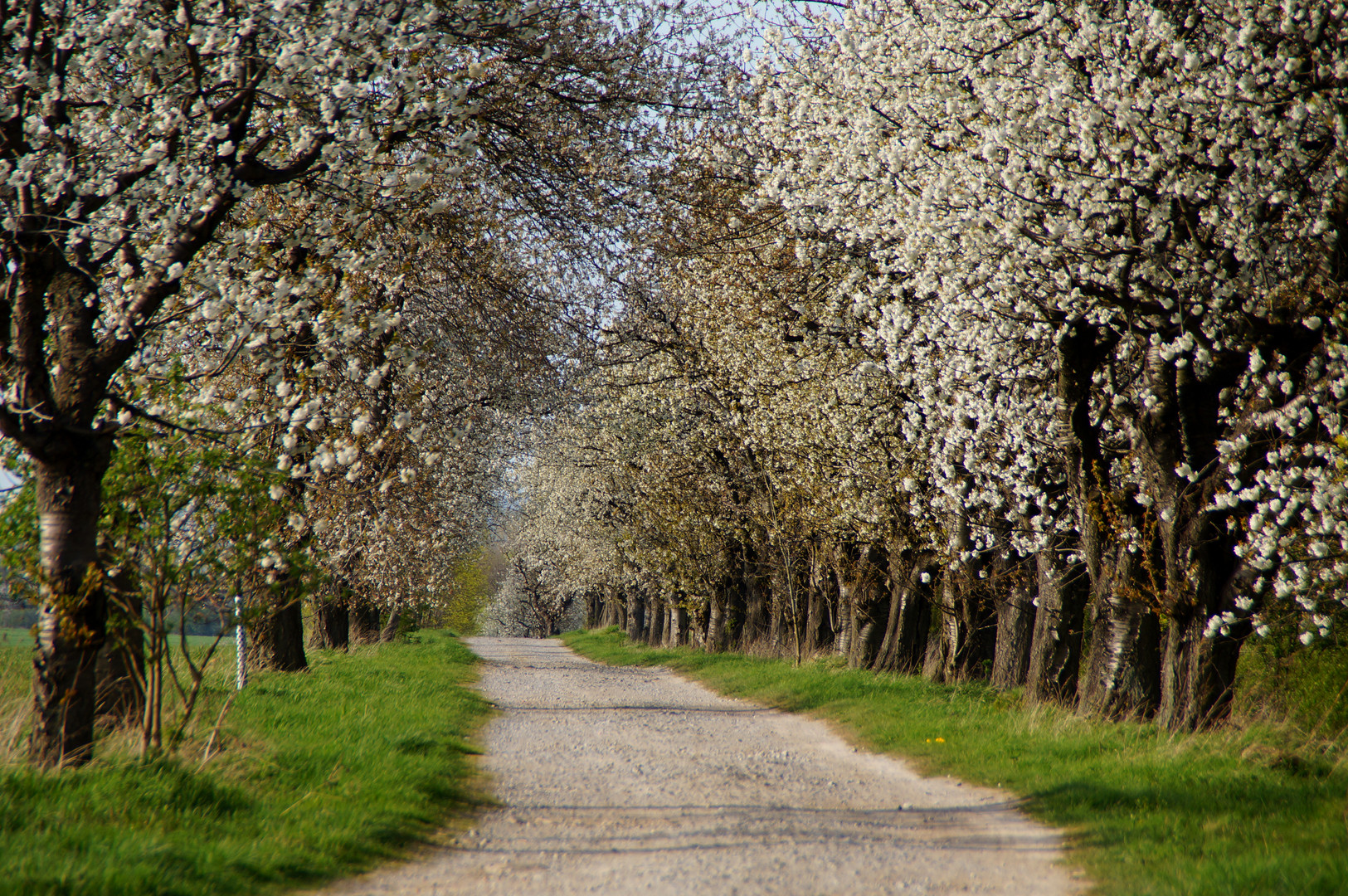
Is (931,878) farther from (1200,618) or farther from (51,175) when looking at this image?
(51,175)

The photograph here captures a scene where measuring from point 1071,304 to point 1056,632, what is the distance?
5.45 meters

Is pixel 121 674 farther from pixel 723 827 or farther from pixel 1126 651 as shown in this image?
pixel 1126 651

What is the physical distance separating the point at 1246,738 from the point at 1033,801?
284 cm

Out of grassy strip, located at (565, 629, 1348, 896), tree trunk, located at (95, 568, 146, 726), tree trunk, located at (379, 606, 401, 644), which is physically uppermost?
tree trunk, located at (95, 568, 146, 726)

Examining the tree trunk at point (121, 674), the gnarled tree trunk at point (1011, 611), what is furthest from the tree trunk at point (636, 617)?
the tree trunk at point (121, 674)

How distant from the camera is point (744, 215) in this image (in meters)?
17.4

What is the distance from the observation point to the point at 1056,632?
46.4 feet

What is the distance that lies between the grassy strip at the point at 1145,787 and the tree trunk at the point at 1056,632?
1.52ft

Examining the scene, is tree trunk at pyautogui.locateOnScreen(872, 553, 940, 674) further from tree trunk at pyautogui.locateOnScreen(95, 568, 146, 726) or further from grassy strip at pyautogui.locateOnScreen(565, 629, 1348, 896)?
tree trunk at pyautogui.locateOnScreen(95, 568, 146, 726)

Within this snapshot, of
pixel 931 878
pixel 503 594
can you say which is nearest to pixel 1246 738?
pixel 931 878

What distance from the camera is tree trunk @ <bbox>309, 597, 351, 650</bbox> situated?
2462cm

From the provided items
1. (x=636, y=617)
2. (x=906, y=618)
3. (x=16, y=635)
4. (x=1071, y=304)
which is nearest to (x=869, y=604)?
(x=906, y=618)

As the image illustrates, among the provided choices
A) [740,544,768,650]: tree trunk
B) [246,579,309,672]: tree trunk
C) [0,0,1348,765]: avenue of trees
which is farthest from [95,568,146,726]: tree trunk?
[740,544,768,650]: tree trunk

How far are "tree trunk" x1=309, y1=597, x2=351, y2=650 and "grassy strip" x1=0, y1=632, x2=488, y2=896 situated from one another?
12.6 metres
